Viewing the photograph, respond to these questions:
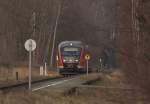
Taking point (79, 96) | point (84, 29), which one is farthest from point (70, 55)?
point (84, 29)

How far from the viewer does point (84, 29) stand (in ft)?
249

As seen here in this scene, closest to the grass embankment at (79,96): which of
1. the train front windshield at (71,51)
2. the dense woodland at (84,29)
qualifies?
the dense woodland at (84,29)

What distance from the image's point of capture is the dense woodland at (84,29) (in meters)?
10.6

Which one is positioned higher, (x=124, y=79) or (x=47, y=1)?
(x=47, y=1)

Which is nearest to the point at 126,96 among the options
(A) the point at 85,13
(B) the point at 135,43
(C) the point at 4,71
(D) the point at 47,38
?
(B) the point at 135,43

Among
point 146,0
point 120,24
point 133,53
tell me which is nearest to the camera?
point 146,0

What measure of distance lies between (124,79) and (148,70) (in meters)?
2.88

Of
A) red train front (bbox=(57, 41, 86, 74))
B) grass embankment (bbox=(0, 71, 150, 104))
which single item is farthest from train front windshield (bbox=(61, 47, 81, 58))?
grass embankment (bbox=(0, 71, 150, 104))

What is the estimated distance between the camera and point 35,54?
65688 millimetres

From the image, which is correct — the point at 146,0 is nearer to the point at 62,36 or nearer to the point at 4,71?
the point at 4,71

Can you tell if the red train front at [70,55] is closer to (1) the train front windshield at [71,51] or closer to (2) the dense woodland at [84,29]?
(1) the train front windshield at [71,51]

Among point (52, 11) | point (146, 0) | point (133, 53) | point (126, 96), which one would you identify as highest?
point (52, 11)

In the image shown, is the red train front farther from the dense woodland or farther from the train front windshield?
the dense woodland

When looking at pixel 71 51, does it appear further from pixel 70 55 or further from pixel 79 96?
pixel 79 96
